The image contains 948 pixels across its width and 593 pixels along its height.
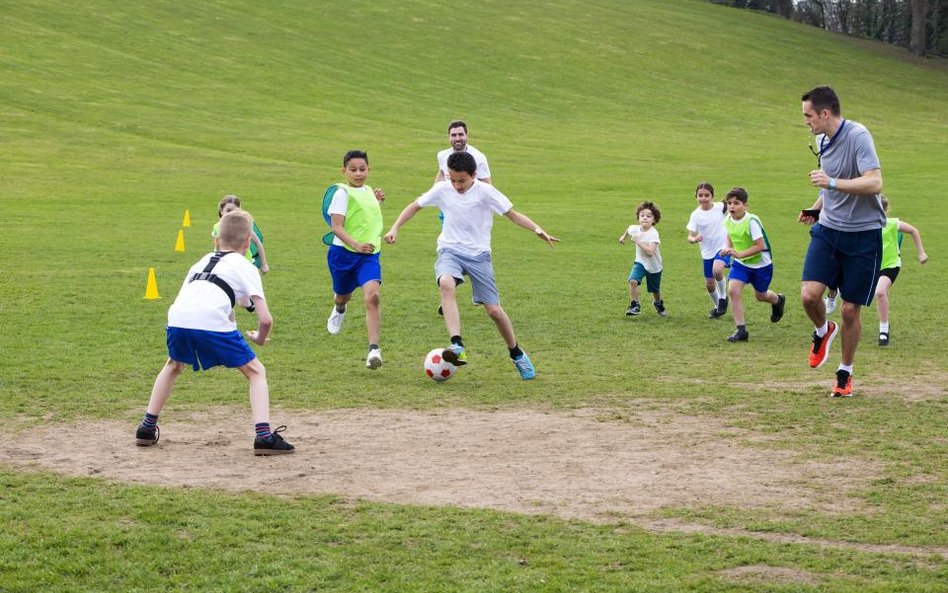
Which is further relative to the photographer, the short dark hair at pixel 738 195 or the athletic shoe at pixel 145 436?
the short dark hair at pixel 738 195

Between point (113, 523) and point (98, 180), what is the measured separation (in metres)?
29.1

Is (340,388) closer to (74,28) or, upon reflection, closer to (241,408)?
(241,408)

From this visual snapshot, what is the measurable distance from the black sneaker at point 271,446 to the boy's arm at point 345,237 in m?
3.79

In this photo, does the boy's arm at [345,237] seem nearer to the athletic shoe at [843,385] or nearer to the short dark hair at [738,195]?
the athletic shoe at [843,385]

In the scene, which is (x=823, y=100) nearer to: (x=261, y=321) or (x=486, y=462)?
(x=486, y=462)

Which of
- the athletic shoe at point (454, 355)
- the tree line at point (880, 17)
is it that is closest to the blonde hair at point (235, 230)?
the athletic shoe at point (454, 355)

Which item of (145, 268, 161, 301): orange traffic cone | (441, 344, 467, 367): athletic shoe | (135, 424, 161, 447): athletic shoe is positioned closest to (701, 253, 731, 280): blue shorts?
(441, 344, 467, 367): athletic shoe

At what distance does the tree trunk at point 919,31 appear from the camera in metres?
75.0

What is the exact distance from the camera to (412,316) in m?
14.8

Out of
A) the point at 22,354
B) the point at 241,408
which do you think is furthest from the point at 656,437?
the point at 22,354

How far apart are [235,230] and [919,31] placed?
7785 cm

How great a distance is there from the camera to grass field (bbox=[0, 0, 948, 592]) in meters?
5.76

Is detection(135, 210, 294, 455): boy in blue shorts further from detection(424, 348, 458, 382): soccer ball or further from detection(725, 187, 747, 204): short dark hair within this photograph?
detection(725, 187, 747, 204): short dark hair

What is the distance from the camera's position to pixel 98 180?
111 feet
